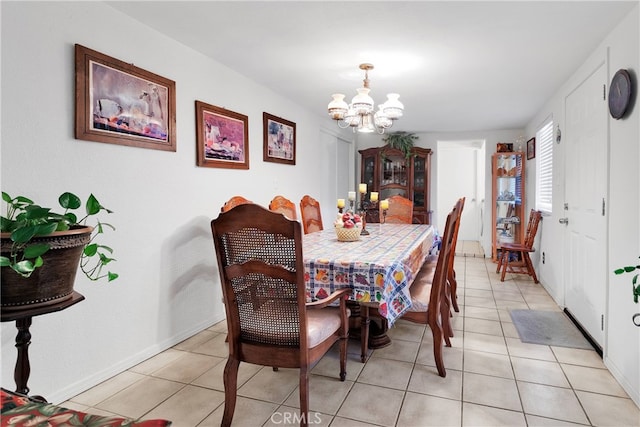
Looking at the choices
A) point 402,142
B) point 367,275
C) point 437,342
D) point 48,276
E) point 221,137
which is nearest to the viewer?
point 48,276

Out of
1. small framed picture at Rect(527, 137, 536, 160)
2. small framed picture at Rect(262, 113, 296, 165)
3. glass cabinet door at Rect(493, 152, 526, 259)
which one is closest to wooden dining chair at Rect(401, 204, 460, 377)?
small framed picture at Rect(262, 113, 296, 165)

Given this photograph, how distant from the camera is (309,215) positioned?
3.81 meters

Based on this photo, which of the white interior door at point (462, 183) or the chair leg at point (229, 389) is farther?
the white interior door at point (462, 183)

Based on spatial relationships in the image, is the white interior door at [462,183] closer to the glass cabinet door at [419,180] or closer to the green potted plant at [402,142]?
the glass cabinet door at [419,180]

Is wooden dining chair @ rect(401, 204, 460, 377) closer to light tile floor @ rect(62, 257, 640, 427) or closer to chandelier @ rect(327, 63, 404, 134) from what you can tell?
light tile floor @ rect(62, 257, 640, 427)

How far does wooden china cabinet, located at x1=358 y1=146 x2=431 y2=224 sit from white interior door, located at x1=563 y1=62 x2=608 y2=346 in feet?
9.73

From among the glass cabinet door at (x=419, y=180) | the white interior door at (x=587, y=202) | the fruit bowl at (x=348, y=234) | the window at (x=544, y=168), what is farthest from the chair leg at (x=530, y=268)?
the fruit bowl at (x=348, y=234)

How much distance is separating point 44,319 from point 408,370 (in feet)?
6.60

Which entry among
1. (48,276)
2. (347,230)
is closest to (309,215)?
(347,230)

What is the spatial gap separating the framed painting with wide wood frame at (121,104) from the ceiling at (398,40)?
353mm

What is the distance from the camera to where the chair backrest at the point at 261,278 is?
153 cm

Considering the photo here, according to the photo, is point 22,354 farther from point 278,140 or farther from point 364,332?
point 278,140

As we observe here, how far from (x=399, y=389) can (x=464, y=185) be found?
654cm

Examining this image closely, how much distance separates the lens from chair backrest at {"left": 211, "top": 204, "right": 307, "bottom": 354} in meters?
1.53
